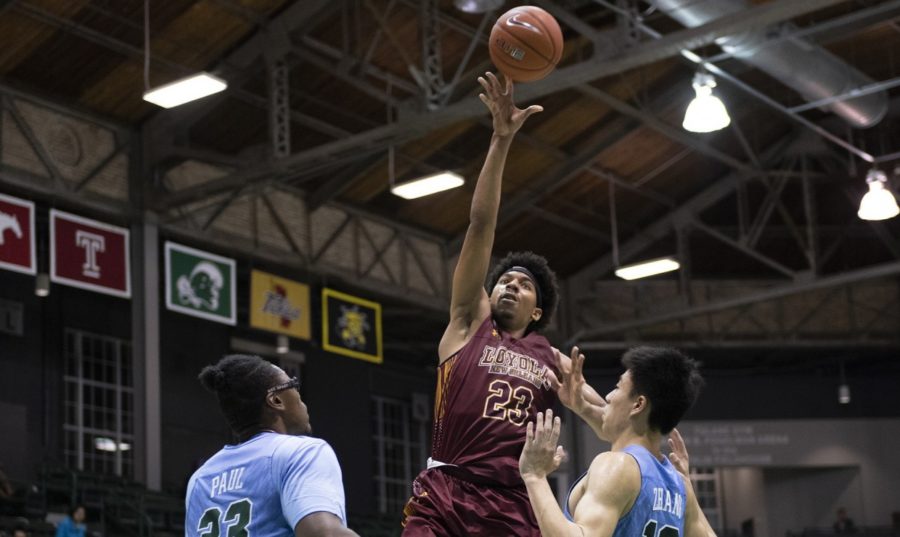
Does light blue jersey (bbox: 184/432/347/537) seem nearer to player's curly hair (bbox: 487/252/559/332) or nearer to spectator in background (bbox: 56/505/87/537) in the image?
player's curly hair (bbox: 487/252/559/332)

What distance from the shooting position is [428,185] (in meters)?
19.5

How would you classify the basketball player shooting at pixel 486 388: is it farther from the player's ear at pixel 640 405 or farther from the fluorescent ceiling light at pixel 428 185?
the fluorescent ceiling light at pixel 428 185

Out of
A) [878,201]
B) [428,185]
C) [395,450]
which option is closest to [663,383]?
[878,201]

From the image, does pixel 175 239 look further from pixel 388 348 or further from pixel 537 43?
pixel 537 43

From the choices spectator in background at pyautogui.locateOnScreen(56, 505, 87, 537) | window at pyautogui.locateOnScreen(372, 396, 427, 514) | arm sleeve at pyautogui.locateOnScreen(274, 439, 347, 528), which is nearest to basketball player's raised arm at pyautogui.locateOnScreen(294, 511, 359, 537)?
arm sleeve at pyautogui.locateOnScreen(274, 439, 347, 528)

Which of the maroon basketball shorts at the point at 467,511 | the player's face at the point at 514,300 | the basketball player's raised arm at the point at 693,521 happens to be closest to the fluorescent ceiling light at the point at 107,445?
the player's face at the point at 514,300

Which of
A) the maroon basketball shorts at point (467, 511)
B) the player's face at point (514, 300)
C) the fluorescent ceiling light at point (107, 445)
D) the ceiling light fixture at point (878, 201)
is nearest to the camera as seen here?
the maroon basketball shorts at point (467, 511)

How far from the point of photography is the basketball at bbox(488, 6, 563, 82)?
7.83m

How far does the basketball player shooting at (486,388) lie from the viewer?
6148 mm

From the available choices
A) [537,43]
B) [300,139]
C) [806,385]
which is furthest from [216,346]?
[537,43]

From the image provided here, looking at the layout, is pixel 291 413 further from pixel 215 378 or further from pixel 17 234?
pixel 17 234

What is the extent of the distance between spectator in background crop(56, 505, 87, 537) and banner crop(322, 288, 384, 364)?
19.6ft

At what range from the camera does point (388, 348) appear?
26766 mm

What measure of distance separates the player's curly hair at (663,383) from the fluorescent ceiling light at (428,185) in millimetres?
13608
